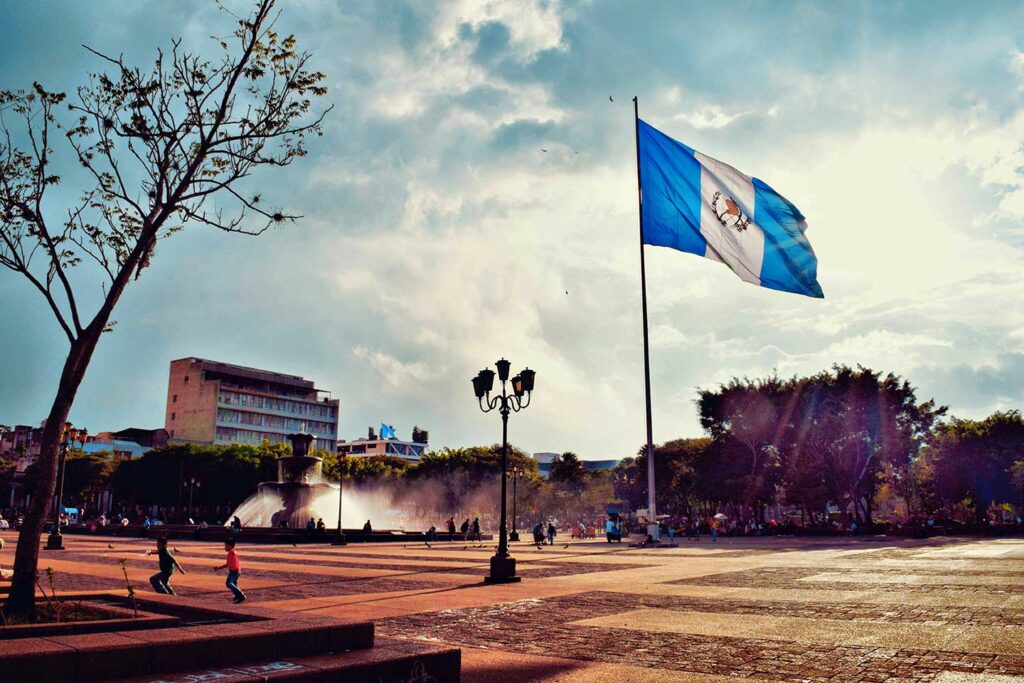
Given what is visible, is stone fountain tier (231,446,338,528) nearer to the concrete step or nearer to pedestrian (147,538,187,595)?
pedestrian (147,538,187,595)

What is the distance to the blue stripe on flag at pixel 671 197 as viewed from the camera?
27656 millimetres

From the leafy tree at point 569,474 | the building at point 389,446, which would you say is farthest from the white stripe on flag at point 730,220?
the building at point 389,446

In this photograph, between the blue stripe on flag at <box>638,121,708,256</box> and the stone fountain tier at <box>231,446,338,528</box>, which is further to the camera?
the stone fountain tier at <box>231,446,338,528</box>

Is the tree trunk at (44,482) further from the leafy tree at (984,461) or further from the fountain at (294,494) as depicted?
the leafy tree at (984,461)

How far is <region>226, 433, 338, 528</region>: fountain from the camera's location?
183ft

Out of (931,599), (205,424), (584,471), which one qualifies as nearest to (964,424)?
(584,471)

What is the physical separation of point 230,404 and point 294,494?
7132cm

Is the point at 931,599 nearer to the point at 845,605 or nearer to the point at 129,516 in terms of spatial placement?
the point at 845,605

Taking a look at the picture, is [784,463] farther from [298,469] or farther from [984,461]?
[298,469]

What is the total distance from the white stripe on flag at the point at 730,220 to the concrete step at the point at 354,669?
22188 millimetres

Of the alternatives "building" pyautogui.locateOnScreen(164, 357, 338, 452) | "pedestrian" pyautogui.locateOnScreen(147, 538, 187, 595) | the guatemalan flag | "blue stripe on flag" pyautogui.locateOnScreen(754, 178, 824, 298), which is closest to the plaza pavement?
"pedestrian" pyautogui.locateOnScreen(147, 538, 187, 595)

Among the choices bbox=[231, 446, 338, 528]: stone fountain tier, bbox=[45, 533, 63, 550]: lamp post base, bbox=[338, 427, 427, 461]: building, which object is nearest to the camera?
bbox=[45, 533, 63, 550]: lamp post base

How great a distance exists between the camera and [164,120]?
420 inches

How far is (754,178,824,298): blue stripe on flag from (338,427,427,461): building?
135772 millimetres
